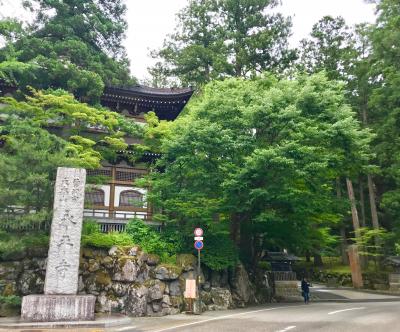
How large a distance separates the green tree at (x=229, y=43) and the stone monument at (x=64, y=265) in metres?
22.6

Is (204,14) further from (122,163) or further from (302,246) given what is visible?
(302,246)

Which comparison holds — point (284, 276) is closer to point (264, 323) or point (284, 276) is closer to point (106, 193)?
point (106, 193)

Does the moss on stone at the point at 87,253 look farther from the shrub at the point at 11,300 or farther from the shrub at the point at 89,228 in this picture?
the shrub at the point at 11,300

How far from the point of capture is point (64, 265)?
563 inches

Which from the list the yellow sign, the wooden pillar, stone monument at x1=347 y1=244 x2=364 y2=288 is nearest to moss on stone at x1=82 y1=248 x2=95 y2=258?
the yellow sign

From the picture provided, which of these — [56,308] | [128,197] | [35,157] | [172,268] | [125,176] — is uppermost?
[125,176]

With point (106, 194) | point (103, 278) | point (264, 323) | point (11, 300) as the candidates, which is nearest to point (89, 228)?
point (103, 278)

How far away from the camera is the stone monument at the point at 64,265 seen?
43.3 ft

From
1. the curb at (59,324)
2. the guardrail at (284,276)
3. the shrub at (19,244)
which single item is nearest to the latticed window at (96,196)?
the shrub at (19,244)

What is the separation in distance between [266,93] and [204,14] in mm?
23395

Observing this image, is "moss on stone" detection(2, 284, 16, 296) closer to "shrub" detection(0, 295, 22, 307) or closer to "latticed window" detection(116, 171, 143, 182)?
"shrub" detection(0, 295, 22, 307)

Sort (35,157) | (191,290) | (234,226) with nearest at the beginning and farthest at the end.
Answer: (191,290) < (35,157) < (234,226)

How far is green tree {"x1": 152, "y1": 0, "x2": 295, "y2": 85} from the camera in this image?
35594 millimetres

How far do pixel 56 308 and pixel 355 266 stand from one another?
90.8ft
